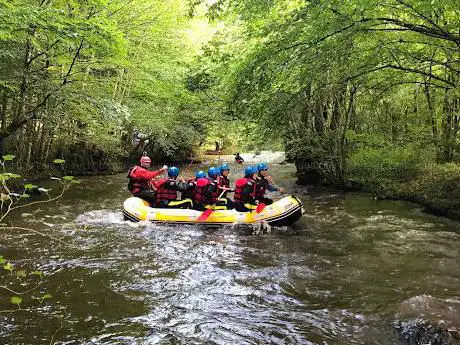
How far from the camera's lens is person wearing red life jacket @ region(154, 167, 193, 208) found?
10.2m

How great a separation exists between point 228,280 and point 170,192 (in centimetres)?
464

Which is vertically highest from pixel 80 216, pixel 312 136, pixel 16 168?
pixel 312 136

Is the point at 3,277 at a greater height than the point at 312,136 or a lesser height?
lesser

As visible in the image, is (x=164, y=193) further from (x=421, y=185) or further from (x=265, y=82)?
(x=421, y=185)

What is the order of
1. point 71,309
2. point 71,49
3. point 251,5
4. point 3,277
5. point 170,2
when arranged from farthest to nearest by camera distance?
point 170,2 < point 71,49 < point 251,5 < point 3,277 < point 71,309

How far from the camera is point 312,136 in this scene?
14.4 metres

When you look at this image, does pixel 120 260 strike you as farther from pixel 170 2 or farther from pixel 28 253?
pixel 170 2

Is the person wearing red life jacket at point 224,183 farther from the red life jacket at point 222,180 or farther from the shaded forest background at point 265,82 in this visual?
the shaded forest background at point 265,82

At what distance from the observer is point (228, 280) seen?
20.1 feet

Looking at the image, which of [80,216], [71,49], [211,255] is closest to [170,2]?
[71,49]

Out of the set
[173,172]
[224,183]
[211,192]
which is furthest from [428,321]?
[224,183]

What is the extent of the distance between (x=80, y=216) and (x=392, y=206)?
844cm

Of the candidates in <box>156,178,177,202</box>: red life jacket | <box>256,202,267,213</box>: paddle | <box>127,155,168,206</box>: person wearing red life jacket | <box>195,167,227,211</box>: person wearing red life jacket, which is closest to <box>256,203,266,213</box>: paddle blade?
<box>256,202,267,213</box>: paddle

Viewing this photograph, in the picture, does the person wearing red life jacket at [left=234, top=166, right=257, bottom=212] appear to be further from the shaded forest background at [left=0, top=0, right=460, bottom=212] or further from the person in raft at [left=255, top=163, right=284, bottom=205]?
the shaded forest background at [left=0, top=0, right=460, bottom=212]
